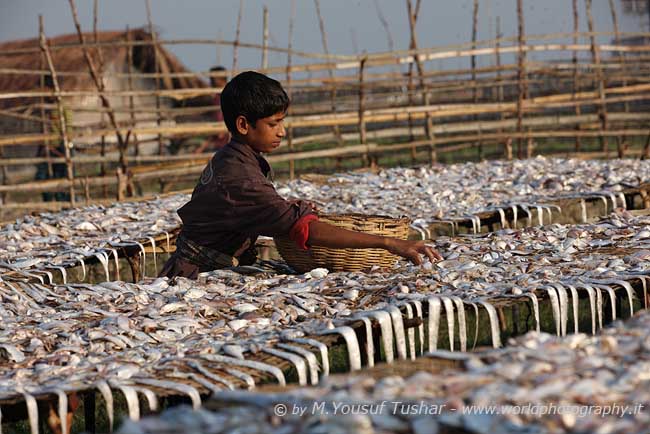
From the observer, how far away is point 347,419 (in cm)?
202

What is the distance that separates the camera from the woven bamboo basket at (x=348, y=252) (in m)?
4.30

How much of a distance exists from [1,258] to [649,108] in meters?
13.7

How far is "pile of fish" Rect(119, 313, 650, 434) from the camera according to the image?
→ 2.01 metres

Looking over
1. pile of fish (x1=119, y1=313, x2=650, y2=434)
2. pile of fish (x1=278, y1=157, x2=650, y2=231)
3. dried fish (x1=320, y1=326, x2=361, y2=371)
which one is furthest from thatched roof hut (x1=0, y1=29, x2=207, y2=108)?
pile of fish (x1=119, y1=313, x2=650, y2=434)

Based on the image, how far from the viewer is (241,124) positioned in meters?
4.19

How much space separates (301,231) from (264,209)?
0.18 meters

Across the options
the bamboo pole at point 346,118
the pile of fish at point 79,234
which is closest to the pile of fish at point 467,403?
the pile of fish at point 79,234

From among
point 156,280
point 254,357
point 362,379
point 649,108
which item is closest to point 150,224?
point 156,280

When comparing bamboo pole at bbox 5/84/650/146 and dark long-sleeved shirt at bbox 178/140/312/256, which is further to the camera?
bamboo pole at bbox 5/84/650/146

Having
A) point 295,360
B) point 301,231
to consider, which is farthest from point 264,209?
point 295,360

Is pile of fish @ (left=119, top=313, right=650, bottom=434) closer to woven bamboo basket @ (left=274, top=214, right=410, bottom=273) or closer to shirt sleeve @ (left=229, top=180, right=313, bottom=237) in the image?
shirt sleeve @ (left=229, top=180, right=313, bottom=237)

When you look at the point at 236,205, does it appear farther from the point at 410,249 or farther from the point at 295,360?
the point at 295,360

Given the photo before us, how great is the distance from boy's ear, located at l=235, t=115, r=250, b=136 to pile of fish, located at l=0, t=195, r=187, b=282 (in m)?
1.12

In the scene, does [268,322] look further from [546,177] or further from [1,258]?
[546,177]
